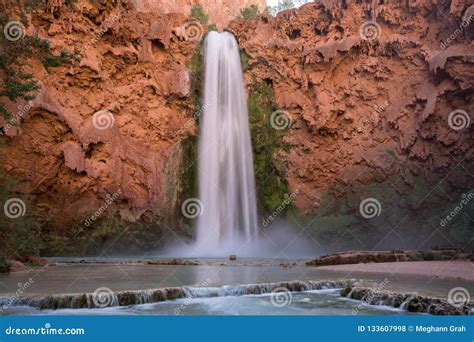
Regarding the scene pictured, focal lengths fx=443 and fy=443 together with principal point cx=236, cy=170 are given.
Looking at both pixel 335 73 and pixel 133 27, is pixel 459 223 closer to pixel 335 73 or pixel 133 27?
pixel 335 73

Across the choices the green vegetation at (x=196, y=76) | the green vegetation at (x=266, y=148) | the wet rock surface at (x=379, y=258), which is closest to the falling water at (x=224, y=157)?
the green vegetation at (x=196, y=76)

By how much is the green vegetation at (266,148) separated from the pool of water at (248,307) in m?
22.1

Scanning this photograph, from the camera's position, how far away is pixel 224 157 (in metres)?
31.2

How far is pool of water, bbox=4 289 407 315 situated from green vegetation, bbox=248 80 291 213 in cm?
2211

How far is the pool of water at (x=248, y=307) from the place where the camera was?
7719mm

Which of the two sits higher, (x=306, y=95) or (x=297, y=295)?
(x=306, y=95)

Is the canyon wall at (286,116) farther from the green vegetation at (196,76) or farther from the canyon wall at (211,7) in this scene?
the canyon wall at (211,7)

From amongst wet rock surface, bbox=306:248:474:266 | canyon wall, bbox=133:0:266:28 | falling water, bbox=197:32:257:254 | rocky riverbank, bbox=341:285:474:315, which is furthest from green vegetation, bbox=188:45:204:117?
canyon wall, bbox=133:0:266:28

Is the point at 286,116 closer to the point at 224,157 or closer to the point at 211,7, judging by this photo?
the point at 224,157

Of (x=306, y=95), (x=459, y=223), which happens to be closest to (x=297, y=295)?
(x=459, y=223)

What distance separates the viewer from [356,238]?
29.8m

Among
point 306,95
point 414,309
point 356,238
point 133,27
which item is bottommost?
point 414,309

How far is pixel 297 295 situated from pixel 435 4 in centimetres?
2711

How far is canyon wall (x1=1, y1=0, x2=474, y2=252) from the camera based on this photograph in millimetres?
26812
